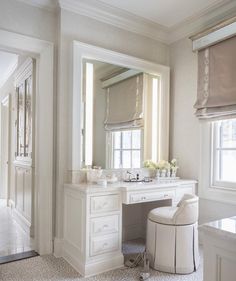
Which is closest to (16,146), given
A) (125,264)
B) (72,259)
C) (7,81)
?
(7,81)

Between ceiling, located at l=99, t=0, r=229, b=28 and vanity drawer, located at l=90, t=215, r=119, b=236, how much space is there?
7.35 ft

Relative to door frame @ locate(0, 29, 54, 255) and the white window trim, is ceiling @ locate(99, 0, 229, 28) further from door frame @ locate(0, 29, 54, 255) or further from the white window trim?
the white window trim

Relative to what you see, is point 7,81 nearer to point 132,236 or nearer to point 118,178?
point 118,178

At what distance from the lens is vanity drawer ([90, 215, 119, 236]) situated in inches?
92.0

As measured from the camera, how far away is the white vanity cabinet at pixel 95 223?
231 centimetres

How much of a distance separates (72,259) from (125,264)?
51cm

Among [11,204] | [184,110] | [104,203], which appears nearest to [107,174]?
[104,203]

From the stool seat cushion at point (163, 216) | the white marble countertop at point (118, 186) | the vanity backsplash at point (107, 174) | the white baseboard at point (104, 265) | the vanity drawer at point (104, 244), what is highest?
the vanity backsplash at point (107, 174)

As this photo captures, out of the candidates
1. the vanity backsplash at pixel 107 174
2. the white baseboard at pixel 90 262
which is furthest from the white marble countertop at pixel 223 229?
the vanity backsplash at pixel 107 174

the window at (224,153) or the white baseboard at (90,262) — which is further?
the window at (224,153)

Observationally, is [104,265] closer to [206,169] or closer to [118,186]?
[118,186]

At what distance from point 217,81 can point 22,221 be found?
321cm

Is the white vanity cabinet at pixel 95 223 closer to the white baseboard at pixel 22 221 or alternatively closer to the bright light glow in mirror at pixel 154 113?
the bright light glow in mirror at pixel 154 113

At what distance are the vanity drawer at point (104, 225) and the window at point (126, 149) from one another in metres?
0.72
